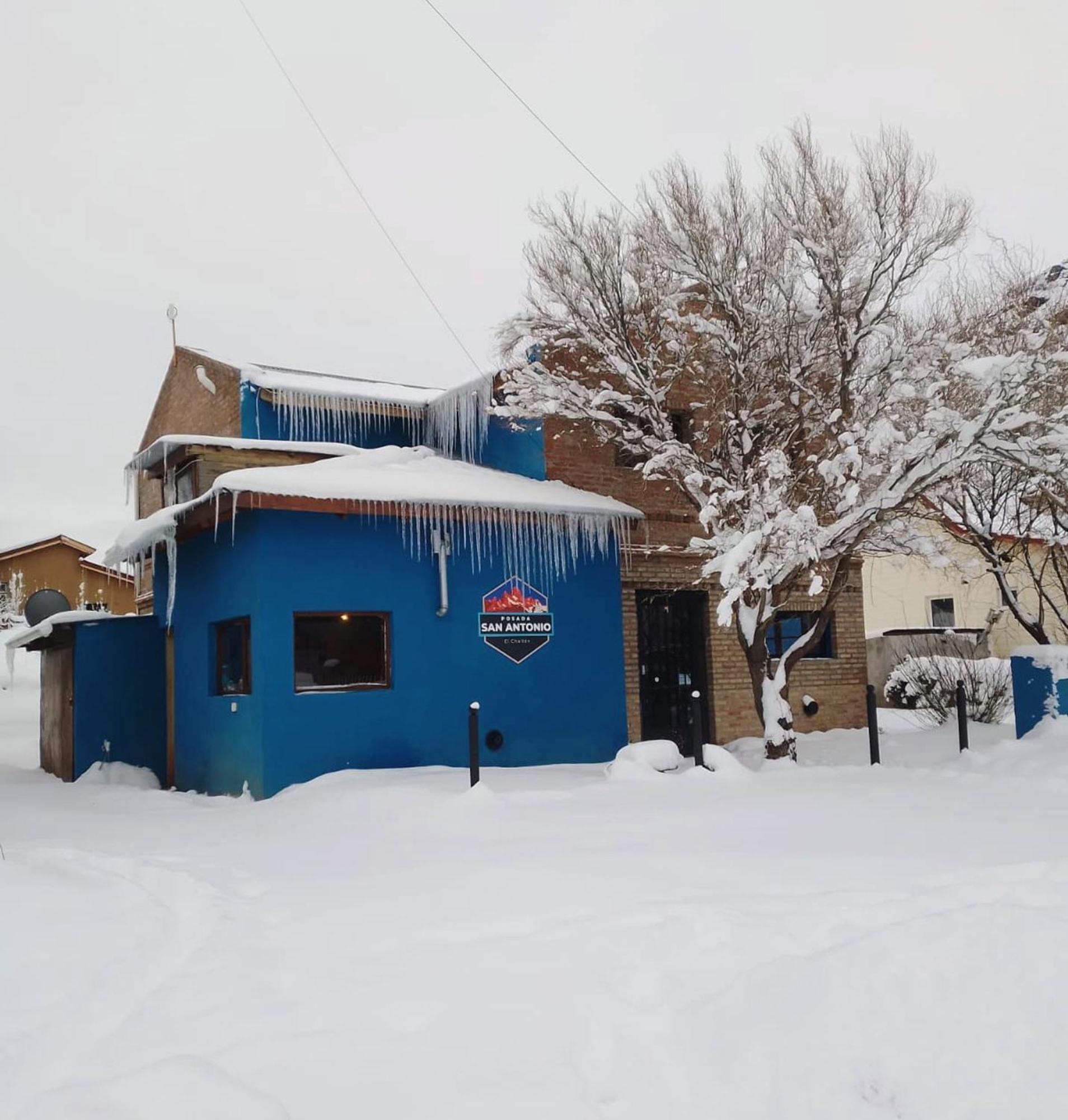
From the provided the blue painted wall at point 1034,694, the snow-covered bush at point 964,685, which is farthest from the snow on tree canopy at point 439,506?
the snow-covered bush at point 964,685

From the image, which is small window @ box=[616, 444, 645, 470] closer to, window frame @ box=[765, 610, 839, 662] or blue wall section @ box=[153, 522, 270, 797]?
window frame @ box=[765, 610, 839, 662]

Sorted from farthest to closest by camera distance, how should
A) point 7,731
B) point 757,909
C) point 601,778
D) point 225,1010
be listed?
point 7,731 < point 601,778 < point 757,909 < point 225,1010

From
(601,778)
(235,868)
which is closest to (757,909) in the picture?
(235,868)

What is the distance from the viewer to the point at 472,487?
451 inches

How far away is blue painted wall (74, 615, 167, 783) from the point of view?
44.0 ft

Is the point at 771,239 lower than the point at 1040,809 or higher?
higher

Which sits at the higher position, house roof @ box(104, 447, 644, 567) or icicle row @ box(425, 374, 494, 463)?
icicle row @ box(425, 374, 494, 463)

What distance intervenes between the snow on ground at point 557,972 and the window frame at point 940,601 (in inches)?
754

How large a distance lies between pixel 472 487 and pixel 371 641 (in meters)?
1.92

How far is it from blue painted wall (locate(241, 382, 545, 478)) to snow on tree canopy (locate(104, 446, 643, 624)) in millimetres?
305

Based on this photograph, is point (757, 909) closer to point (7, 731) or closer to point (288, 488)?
point (288, 488)

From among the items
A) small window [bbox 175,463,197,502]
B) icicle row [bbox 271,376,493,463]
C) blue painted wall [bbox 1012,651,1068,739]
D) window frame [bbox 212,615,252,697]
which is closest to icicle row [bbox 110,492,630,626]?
small window [bbox 175,463,197,502]

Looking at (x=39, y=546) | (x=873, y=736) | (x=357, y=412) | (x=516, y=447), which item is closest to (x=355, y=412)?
(x=357, y=412)

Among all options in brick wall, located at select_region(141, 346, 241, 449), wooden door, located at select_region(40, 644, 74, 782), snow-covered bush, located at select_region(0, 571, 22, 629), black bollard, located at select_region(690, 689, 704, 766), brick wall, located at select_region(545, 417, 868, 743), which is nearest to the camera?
black bollard, located at select_region(690, 689, 704, 766)
